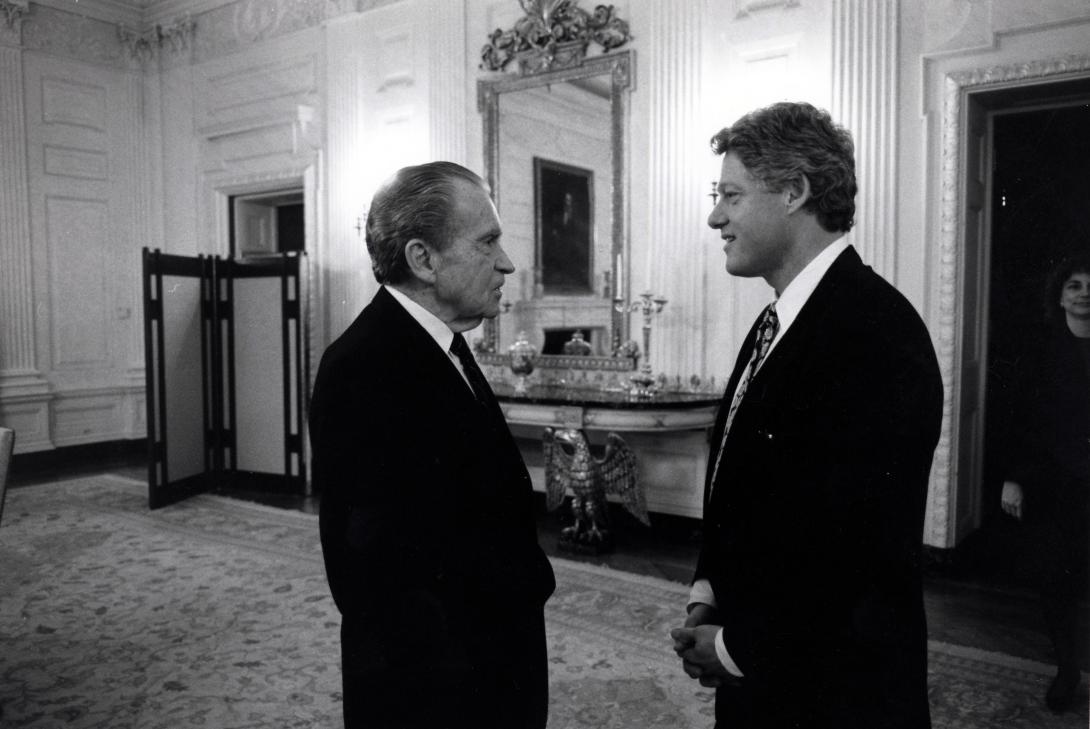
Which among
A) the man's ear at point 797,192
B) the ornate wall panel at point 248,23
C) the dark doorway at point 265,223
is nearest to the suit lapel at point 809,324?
the man's ear at point 797,192

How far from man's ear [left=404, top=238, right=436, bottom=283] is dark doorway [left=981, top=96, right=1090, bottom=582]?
3878 millimetres

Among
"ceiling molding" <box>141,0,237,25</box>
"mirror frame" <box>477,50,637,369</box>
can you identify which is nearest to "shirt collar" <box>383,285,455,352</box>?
"mirror frame" <box>477,50,637,369</box>

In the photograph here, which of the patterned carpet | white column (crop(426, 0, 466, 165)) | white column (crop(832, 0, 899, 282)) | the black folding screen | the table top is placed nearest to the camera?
the patterned carpet

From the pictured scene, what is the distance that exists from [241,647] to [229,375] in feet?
11.1

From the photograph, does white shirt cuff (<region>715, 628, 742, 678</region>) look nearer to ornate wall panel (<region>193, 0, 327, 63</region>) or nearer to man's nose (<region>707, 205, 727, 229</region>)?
man's nose (<region>707, 205, 727, 229</region>)

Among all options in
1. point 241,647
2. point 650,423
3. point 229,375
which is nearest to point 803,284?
point 241,647

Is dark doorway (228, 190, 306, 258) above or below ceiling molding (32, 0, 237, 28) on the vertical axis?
below

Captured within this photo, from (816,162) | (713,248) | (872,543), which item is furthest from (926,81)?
(872,543)

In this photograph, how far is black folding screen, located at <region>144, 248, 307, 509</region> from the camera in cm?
557

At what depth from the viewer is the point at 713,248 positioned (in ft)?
14.6

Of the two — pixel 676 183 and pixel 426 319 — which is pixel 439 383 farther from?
pixel 676 183

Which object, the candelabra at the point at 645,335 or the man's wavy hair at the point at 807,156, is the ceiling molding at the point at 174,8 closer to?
the candelabra at the point at 645,335

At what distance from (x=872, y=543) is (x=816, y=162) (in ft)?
1.98

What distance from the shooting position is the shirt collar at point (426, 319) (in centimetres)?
138
